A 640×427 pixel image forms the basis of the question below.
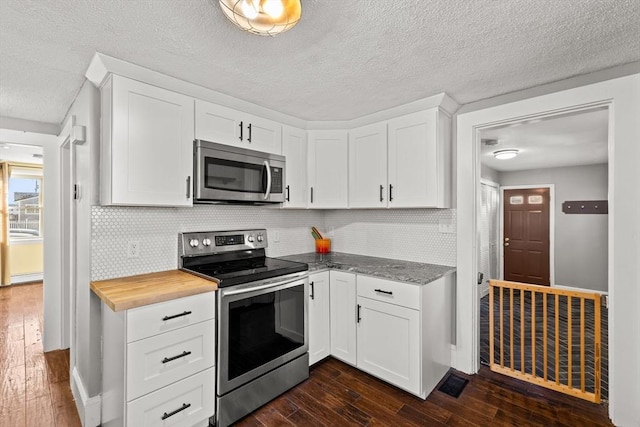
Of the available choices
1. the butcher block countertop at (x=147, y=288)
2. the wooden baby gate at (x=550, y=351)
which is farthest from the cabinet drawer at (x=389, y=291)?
the butcher block countertop at (x=147, y=288)

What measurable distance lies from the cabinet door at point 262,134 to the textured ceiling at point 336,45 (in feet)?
0.73

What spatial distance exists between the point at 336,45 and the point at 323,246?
209cm

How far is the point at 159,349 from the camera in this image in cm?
163

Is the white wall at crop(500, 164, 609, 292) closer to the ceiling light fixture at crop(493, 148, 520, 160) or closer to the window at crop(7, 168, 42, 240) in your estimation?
the ceiling light fixture at crop(493, 148, 520, 160)

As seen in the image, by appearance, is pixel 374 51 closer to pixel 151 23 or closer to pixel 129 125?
pixel 151 23

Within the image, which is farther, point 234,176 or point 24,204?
point 24,204

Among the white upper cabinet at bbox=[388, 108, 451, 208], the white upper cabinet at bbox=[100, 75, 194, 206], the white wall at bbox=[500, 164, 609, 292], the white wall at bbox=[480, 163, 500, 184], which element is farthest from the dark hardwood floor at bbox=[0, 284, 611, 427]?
the white wall at bbox=[500, 164, 609, 292]

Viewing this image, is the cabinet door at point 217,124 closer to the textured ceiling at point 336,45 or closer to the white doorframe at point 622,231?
the textured ceiling at point 336,45

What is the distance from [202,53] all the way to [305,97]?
0.85 meters

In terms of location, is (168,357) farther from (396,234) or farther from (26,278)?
(26,278)

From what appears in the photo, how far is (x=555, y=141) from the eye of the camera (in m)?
3.69

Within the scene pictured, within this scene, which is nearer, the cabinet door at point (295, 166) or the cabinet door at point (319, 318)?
the cabinet door at point (319, 318)

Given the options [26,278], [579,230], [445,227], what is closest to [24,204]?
[26,278]

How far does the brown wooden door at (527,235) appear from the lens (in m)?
5.55
